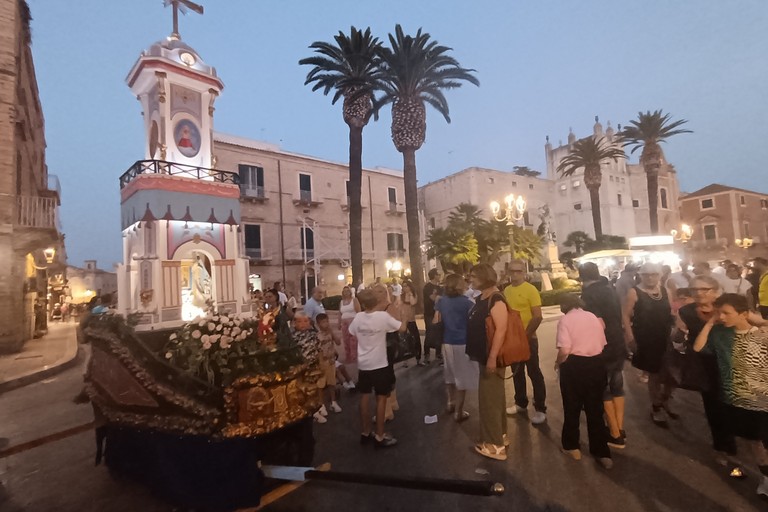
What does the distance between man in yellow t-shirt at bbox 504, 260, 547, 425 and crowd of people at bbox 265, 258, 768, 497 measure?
14 mm

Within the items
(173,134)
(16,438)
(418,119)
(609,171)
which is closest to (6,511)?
(16,438)

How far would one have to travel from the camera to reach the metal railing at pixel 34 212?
13713mm

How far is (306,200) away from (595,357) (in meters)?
26.4

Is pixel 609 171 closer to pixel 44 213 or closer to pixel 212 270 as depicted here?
pixel 212 270

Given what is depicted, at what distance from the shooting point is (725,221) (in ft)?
163

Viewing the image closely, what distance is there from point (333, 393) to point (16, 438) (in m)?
4.55

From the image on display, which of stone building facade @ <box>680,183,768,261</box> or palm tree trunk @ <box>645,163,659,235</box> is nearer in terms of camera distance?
palm tree trunk @ <box>645,163,659,235</box>

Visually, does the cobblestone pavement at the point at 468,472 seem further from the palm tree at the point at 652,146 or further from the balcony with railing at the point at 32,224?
the palm tree at the point at 652,146

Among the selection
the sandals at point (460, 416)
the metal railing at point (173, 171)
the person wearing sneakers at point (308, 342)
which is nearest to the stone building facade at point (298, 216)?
the metal railing at point (173, 171)

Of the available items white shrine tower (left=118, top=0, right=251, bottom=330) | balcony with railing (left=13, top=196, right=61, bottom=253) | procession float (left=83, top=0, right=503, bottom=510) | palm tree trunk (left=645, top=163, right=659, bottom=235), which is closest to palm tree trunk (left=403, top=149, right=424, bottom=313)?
white shrine tower (left=118, top=0, right=251, bottom=330)

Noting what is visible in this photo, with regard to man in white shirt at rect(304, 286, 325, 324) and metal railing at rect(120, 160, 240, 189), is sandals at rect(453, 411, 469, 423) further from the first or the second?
metal railing at rect(120, 160, 240, 189)

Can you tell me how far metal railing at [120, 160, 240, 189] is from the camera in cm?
1298

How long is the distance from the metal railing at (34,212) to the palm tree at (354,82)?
36.2 feet

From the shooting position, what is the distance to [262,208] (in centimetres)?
2717
